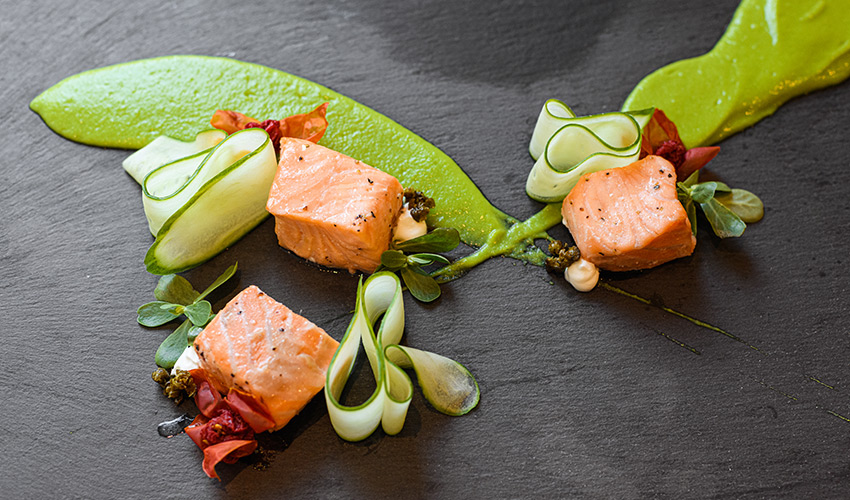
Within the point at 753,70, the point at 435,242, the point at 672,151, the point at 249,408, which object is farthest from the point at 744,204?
the point at 249,408

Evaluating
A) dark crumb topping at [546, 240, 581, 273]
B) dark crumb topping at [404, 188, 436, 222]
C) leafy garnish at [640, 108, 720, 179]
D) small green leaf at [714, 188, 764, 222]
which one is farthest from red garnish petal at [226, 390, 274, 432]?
small green leaf at [714, 188, 764, 222]

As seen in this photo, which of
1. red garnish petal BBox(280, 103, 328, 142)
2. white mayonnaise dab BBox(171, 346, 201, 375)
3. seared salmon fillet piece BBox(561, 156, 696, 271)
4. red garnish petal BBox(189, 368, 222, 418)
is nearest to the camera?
red garnish petal BBox(189, 368, 222, 418)

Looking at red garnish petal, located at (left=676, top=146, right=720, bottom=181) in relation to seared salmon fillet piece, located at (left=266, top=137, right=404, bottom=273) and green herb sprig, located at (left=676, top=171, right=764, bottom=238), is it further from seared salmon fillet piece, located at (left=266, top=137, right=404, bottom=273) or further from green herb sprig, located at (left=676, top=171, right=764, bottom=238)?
seared salmon fillet piece, located at (left=266, top=137, right=404, bottom=273)

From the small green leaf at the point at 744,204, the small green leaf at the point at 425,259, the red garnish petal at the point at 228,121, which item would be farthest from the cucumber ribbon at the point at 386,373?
the small green leaf at the point at 744,204

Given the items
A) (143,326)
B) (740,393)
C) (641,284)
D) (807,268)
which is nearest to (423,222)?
(641,284)

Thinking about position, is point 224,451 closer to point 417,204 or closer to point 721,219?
point 417,204

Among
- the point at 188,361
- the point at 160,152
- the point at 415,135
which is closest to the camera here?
the point at 188,361
